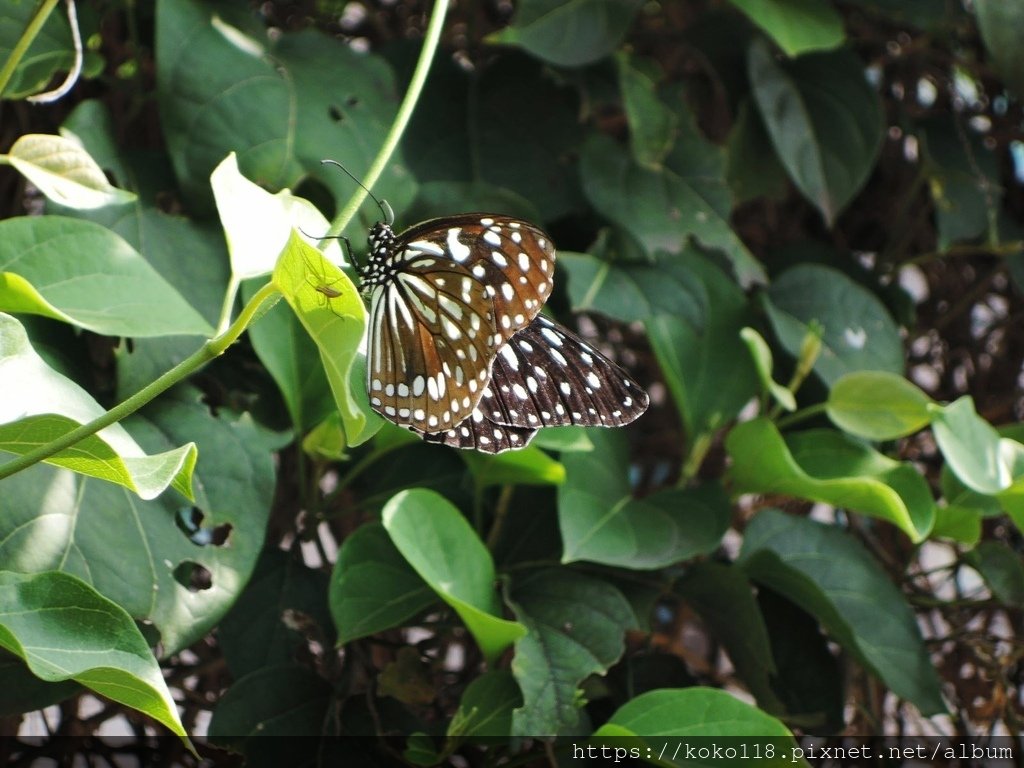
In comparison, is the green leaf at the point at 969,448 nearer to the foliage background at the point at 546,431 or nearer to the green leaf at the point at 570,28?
the foliage background at the point at 546,431

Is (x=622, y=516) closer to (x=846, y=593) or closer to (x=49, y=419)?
(x=846, y=593)

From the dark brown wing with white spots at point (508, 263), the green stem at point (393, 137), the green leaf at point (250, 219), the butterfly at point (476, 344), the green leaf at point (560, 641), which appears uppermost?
the green stem at point (393, 137)

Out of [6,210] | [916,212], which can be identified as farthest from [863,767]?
[6,210]

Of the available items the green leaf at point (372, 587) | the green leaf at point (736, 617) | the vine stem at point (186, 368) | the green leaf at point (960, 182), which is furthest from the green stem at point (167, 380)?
the green leaf at point (960, 182)

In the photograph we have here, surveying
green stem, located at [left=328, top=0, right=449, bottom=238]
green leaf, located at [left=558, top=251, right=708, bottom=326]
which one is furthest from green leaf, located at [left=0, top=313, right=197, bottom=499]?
green leaf, located at [left=558, top=251, right=708, bottom=326]

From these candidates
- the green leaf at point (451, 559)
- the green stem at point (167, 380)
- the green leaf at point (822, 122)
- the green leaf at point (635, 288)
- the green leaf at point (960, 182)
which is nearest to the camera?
A: the green stem at point (167, 380)

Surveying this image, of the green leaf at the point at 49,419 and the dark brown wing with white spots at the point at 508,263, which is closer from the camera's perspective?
the green leaf at the point at 49,419

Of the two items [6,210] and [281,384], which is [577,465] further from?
[6,210]

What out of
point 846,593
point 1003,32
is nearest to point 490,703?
point 846,593

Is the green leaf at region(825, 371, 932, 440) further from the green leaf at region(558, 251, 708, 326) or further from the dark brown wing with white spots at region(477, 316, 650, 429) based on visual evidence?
the dark brown wing with white spots at region(477, 316, 650, 429)
